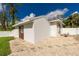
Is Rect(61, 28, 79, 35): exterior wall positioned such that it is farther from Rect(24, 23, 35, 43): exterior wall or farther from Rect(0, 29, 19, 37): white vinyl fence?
Rect(0, 29, 19, 37): white vinyl fence

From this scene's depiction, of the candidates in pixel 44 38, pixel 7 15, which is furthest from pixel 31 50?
pixel 7 15

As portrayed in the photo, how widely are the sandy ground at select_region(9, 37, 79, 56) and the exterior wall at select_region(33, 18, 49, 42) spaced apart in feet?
0.45

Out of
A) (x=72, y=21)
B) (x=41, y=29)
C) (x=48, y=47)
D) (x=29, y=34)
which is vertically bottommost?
(x=48, y=47)

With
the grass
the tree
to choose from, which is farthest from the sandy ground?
the tree

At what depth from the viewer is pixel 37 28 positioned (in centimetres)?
1100

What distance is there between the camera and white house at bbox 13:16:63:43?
35.8 ft

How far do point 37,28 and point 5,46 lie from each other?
1008 millimetres

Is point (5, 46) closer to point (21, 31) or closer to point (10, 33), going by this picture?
point (10, 33)

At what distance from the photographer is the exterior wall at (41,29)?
11.0 metres

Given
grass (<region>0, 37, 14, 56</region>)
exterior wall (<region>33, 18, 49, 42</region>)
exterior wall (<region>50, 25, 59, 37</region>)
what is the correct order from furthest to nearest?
exterior wall (<region>50, 25, 59, 37</region>) < exterior wall (<region>33, 18, 49, 42</region>) < grass (<region>0, 37, 14, 56</region>)

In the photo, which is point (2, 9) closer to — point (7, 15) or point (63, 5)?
point (7, 15)

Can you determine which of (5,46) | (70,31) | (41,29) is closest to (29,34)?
(41,29)

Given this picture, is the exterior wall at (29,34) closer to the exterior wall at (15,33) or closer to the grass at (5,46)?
the exterior wall at (15,33)

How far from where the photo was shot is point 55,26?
11070 millimetres
